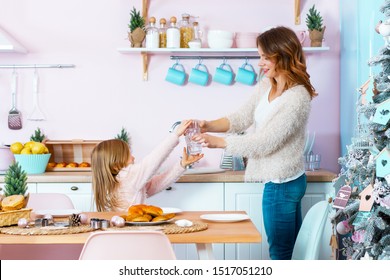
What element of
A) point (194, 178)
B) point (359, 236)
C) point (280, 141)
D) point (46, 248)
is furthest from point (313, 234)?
point (194, 178)

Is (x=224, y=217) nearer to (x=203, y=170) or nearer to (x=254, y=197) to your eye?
(x=254, y=197)

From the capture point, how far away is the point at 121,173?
111 inches

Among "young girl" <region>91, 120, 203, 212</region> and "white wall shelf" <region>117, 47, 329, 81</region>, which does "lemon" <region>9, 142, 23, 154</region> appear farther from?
"young girl" <region>91, 120, 203, 212</region>

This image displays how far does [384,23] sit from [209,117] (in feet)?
6.66

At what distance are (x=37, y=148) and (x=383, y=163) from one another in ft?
7.03

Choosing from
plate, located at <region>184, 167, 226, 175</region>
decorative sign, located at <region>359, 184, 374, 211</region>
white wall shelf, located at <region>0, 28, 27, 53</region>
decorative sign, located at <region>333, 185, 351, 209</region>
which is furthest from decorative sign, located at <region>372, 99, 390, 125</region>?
white wall shelf, located at <region>0, 28, 27, 53</region>

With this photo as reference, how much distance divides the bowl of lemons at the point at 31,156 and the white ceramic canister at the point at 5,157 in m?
0.09

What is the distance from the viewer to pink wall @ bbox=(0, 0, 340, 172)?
A: 13.2ft

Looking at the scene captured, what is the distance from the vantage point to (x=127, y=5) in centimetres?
402

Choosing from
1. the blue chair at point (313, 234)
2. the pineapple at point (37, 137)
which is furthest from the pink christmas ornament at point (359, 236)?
the pineapple at point (37, 137)

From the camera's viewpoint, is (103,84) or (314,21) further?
(103,84)

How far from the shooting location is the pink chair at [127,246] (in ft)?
6.14

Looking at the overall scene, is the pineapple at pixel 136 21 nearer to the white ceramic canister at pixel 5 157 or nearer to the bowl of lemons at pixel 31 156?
the bowl of lemons at pixel 31 156
